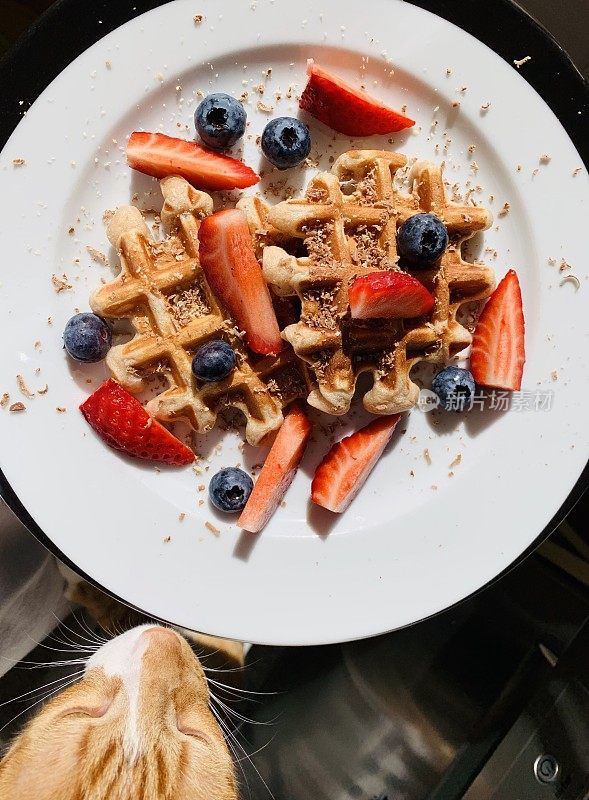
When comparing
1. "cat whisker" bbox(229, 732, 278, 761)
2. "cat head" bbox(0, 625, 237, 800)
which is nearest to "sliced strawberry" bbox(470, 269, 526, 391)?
"cat head" bbox(0, 625, 237, 800)

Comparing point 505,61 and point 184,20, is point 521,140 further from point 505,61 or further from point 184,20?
point 184,20

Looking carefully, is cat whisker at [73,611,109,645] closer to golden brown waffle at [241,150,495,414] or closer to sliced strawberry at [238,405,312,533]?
sliced strawberry at [238,405,312,533]

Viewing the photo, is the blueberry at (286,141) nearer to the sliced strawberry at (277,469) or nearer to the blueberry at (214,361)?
the blueberry at (214,361)

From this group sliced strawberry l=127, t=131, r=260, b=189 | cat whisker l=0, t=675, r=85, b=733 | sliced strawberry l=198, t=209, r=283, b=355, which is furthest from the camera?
cat whisker l=0, t=675, r=85, b=733

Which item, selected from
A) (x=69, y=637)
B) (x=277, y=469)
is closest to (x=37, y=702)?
(x=69, y=637)

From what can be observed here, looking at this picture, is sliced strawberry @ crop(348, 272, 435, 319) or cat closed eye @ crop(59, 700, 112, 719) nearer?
sliced strawberry @ crop(348, 272, 435, 319)

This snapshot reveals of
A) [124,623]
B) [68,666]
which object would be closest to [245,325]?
[124,623]
